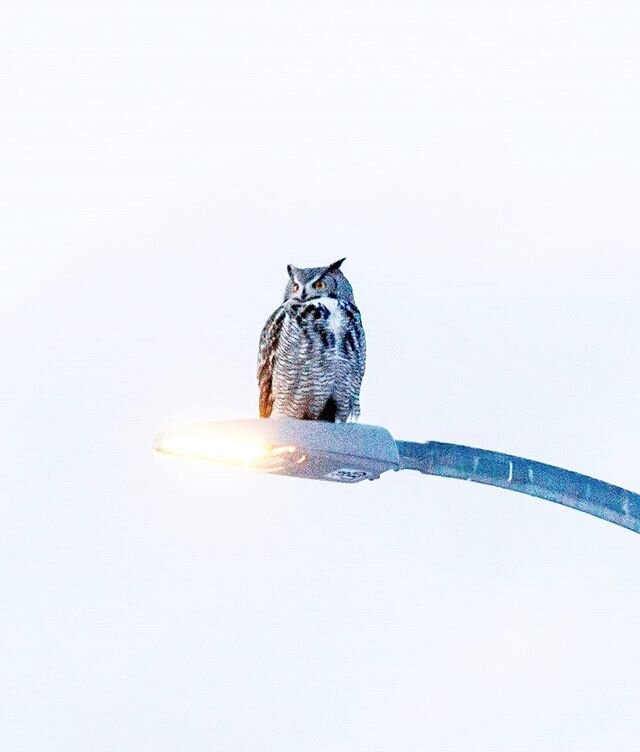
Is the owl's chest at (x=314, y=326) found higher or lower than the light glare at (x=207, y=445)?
higher

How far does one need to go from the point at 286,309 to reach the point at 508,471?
203 cm

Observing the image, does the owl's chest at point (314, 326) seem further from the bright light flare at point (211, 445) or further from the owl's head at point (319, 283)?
the bright light flare at point (211, 445)

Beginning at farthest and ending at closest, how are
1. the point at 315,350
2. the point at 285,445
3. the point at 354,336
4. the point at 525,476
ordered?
the point at 354,336 < the point at 315,350 < the point at 525,476 < the point at 285,445

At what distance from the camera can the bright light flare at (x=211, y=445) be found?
9.37 ft

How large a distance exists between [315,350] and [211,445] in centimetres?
194

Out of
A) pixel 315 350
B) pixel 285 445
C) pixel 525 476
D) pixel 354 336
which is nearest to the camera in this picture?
pixel 285 445

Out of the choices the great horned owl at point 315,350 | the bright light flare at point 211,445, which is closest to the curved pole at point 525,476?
the bright light flare at point 211,445

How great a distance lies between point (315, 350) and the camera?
4766 millimetres

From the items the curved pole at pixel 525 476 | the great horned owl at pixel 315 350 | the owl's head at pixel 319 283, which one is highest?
the owl's head at pixel 319 283

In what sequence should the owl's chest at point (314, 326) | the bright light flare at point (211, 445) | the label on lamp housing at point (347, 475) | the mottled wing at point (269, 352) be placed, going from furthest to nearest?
1. the mottled wing at point (269, 352)
2. the owl's chest at point (314, 326)
3. the label on lamp housing at point (347, 475)
4. the bright light flare at point (211, 445)

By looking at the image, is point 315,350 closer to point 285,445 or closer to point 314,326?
point 314,326

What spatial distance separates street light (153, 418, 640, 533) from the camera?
2.86 metres

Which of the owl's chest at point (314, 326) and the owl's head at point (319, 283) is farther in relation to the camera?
the owl's head at point (319, 283)

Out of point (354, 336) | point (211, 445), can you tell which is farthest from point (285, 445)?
point (354, 336)
